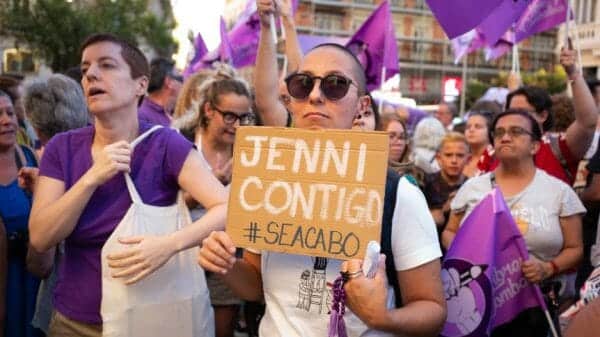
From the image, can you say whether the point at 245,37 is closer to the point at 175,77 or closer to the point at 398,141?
the point at 175,77

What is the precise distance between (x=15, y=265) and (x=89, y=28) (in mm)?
16623

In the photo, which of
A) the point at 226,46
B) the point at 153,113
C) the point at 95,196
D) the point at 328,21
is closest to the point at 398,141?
the point at 153,113

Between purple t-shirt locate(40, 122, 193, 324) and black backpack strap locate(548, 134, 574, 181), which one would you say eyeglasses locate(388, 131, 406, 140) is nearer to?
black backpack strap locate(548, 134, 574, 181)

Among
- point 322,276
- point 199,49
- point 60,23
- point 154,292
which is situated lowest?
point 154,292

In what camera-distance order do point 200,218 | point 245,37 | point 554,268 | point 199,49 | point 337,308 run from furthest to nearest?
1. point 199,49
2. point 245,37
3. point 554,268
4. point 200,218
5. point 337,308

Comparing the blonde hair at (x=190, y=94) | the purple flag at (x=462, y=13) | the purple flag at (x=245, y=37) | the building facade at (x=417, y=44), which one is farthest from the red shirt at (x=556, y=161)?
the building facade at (x=417, y=44)

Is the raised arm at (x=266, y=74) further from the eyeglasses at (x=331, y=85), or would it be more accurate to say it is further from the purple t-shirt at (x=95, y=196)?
the eyeglasses at (x=331, y=85)

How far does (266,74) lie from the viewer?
3.65m

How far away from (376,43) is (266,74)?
4.18 m

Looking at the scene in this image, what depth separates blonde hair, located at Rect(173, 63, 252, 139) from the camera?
12.7ft

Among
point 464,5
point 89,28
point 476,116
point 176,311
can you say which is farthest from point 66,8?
point 176,311

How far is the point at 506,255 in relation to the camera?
10.5 feet

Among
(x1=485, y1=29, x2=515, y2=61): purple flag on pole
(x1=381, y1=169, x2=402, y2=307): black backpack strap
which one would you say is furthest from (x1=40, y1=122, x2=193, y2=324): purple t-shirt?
(x1=485, y1=29, x2=515, y2=61): purple flag on pole

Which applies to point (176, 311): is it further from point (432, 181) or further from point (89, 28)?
point (89, 28)
